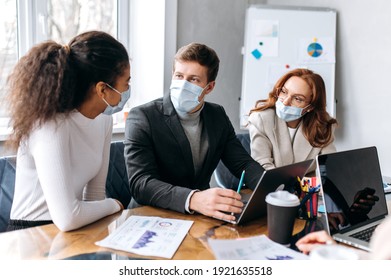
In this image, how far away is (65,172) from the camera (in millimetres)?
1170

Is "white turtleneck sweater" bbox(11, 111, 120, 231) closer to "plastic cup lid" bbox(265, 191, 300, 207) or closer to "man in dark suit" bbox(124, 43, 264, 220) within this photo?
"man in dark suit" bbox(124, 43, 264, 220)

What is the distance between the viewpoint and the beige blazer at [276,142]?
6.72 feet

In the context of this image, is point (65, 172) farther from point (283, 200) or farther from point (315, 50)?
point (315, 50)

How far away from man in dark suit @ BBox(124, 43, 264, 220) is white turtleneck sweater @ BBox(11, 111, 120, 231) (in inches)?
5.0

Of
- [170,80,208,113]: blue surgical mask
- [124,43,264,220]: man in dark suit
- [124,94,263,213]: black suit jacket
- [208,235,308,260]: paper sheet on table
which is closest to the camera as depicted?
[208,235,308,260]: paper sheet on table

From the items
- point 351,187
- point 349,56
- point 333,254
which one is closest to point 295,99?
point 351,187

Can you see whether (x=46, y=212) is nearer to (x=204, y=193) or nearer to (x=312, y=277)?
(x=204, y=193)

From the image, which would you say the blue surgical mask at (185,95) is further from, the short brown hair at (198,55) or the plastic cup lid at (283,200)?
the plastic cup lid at (283,200)

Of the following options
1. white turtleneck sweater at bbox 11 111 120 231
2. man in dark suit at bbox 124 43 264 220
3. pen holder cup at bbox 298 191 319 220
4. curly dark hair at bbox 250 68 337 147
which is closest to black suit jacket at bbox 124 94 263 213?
man in dark suit at bbox 124 43 264 220

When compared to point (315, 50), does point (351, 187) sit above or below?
below

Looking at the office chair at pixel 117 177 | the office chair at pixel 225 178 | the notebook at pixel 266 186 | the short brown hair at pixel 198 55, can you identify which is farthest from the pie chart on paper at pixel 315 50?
the notebook at pixel 266 186

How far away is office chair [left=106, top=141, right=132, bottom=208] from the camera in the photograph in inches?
72.2

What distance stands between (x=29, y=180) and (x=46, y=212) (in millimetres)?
113

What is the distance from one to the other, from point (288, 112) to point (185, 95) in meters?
0.63
